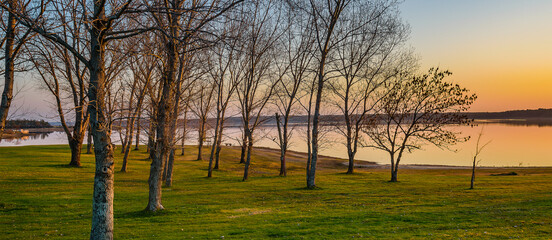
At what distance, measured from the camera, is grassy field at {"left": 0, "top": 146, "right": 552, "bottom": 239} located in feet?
38.7

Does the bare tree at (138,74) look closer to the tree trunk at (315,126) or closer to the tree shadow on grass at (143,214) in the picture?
the tree shadow on grass at (143,214)

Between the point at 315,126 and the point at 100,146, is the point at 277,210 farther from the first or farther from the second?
the point at 100,146

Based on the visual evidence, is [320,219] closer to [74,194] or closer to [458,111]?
[74,194]

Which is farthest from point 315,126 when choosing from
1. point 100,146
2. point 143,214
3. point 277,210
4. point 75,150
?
point 75,150

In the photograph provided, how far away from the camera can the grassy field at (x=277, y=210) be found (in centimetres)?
1178

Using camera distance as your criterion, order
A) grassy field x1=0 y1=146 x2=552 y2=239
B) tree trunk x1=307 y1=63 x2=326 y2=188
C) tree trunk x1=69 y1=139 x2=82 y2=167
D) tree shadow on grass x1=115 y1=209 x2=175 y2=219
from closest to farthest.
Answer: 1. grassy field x1=0 y1=146 x2=552 y2=239
2. tree shadow on grass x1=115 y1=209 x2=175 y2=219
3. tree trunk x1=307 y1=63 x2=326 y2=188
4. tree trunk x1=69 y1=139 x2=82 y2=167

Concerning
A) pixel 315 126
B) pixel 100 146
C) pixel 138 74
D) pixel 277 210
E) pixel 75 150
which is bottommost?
pixel 277 210

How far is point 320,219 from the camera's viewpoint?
13922 millimetres

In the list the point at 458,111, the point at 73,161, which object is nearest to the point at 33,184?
the point at 73,161

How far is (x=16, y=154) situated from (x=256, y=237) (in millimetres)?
35442

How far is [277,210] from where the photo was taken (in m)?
16.1

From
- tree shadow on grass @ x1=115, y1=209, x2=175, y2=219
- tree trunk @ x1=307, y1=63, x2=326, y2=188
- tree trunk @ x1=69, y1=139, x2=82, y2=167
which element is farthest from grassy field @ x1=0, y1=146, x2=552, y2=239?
tree trunk @ x1=69, y1=139, x2=82, y2=167

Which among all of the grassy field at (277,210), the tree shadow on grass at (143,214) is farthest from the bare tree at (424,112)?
the tree shadow on grass at (143,214)

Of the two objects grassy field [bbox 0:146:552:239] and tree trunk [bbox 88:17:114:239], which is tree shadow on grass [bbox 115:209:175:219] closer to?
grassy field [bbox 0:146:552:239]
